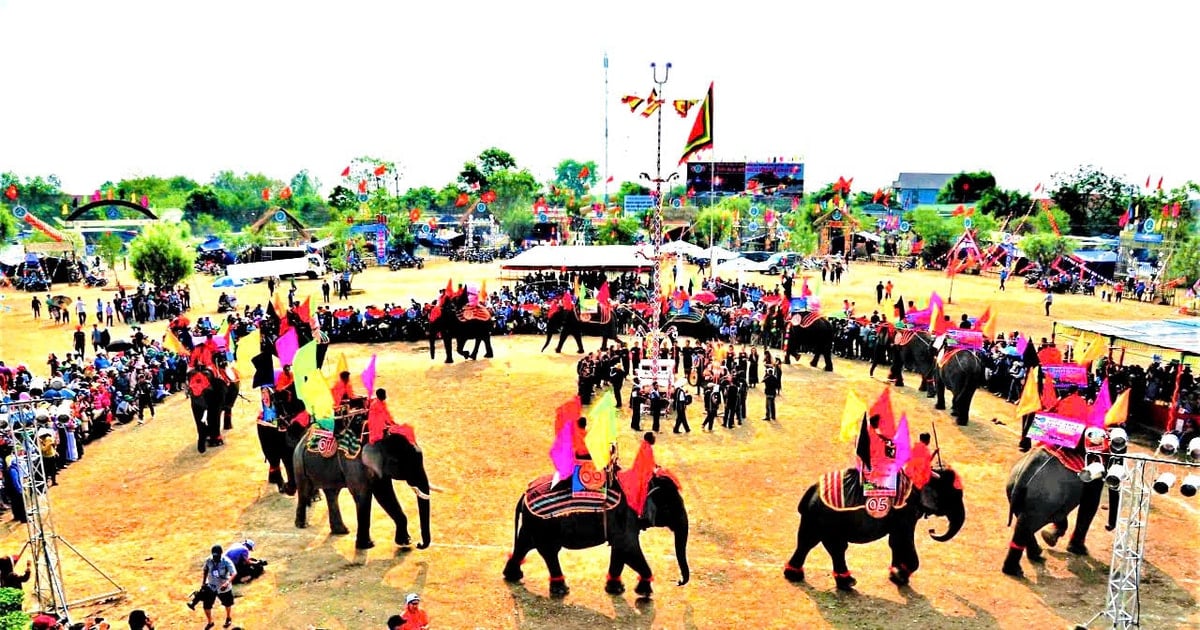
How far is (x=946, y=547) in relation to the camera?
32.6 ft

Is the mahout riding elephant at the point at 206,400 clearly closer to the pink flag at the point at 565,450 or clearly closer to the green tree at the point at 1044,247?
the pink flag at the point at 565,450

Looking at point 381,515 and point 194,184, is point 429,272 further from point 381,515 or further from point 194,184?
point 194,184

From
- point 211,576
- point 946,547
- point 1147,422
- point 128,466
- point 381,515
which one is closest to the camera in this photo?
point 211,576

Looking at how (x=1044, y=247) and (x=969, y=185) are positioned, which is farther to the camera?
(x=969, y=185)

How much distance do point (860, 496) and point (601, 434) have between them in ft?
9.33

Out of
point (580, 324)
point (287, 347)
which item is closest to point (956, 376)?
point (580, 324)

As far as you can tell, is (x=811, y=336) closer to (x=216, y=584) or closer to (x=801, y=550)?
(x=801, y=550)

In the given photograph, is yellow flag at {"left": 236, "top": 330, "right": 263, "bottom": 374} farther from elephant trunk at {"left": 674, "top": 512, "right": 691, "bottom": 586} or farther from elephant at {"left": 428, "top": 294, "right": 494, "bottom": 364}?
elephant trunk at {"left": 674, "top": 512, "right": 691, "bottom": 586}

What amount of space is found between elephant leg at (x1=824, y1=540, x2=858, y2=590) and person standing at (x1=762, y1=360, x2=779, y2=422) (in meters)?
6.23

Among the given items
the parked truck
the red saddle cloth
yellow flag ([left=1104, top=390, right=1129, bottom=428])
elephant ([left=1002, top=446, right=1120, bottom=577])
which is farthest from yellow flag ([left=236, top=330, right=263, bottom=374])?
the parked truck

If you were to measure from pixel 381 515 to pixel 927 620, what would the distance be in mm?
6810

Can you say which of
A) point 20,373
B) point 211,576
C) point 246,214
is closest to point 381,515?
point 211,576

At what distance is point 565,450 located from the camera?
8336mm

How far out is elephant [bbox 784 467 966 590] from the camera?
862 cm
